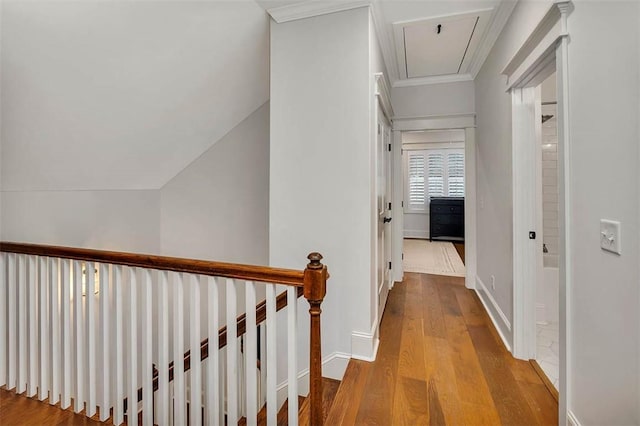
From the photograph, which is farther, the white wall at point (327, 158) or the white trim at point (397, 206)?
the white trim at point (397, 206)

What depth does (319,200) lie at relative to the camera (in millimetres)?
2299

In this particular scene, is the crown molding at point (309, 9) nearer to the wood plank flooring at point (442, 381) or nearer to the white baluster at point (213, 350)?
the white baluster at point (213, 350)

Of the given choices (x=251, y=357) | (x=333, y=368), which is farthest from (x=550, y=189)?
(x=251, y=357)

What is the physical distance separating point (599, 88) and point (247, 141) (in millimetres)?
3124

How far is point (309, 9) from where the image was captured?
7.34 ft

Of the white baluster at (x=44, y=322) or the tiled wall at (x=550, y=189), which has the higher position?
the tiled wall at (x=550, y=189)

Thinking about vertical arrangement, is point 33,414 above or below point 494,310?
below

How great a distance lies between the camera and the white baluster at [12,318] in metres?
2.03

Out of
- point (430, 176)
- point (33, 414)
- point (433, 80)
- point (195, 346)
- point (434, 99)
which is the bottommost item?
point (33, 414)

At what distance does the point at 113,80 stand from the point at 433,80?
11.1 ft

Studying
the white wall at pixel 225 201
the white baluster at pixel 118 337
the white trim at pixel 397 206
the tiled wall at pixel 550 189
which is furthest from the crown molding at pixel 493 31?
the white baluster at pixel 118 337

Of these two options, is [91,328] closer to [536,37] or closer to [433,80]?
[536,37]

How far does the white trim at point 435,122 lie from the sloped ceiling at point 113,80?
182 centimetres

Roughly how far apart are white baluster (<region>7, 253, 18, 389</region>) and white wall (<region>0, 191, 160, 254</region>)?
2.15 ft
